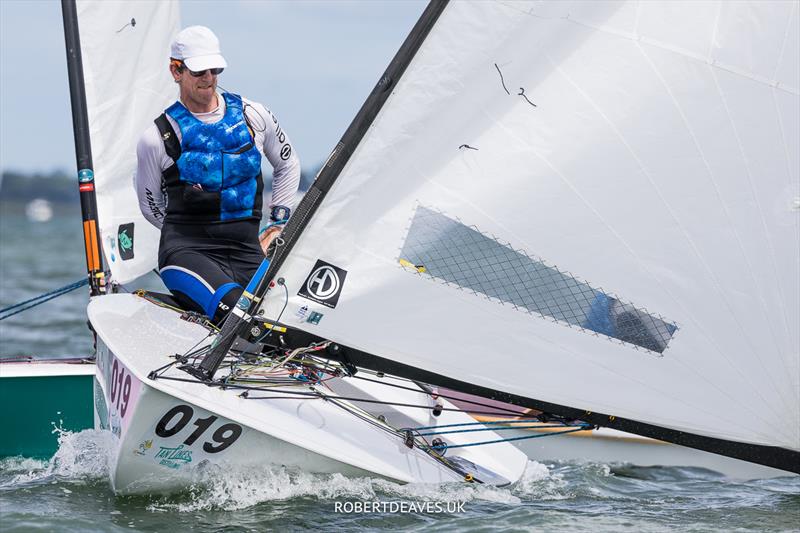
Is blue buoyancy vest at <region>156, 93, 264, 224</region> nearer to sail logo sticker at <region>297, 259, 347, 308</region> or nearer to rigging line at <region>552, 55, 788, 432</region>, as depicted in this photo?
sail logo sticker at <region>297, 259, 347, 308</region>

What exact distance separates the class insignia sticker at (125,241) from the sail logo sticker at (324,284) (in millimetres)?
2358

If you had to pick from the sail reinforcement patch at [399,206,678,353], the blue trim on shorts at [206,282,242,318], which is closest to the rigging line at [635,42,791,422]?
the sail reinforcement patch at [399,206,678,353]

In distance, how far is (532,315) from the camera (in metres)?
3.75

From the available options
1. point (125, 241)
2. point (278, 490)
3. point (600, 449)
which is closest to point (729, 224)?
point (278, 490)

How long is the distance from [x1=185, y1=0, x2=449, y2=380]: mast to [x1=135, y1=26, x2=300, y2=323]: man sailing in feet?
1.92

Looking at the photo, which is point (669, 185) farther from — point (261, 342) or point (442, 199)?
point (261, 342)

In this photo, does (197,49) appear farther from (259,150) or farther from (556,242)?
(556,242)

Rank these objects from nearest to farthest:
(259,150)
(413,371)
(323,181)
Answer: (323,181), (413,371), (259,150)

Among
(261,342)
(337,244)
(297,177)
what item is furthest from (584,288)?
(297,177)

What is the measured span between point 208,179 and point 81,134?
1.46 metres

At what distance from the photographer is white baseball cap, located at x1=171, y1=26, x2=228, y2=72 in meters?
4.20

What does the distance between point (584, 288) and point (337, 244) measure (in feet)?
2.76

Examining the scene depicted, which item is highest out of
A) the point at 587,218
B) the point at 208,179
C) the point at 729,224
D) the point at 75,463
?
the point at 729,224

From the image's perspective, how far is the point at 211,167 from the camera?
4.45m
